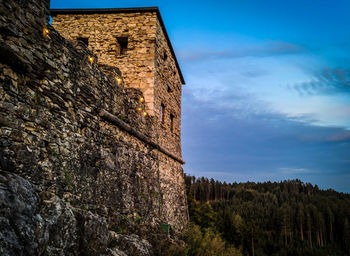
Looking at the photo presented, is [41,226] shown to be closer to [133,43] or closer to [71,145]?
[71,145]

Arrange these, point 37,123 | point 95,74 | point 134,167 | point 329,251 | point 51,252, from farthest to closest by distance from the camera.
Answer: point 329,251 → point 134,167 → point 95,74 → point 37,123 → point 51,252

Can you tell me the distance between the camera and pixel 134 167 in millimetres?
6883

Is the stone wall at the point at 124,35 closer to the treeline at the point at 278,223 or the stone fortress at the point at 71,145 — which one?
the stone fortress at the point at 71,145

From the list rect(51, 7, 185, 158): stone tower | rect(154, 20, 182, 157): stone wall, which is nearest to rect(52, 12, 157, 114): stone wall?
rect(51, 7, 185, 158): stone tower

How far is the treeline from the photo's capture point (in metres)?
40.2

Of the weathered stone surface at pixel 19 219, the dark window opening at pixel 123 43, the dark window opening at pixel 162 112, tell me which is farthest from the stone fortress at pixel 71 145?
the dark window opening at pixel 162 112

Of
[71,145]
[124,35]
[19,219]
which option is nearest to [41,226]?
[19,219]

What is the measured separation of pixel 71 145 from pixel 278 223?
2307 inches

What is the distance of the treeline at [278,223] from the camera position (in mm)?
40156

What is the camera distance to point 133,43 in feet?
31.3

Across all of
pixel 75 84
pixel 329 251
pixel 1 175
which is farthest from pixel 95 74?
pixel 329 251

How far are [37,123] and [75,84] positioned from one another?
1.29 metres

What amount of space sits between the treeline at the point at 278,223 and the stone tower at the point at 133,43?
25.3 metres

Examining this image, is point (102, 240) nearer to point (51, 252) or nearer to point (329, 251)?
point (51, 252)
